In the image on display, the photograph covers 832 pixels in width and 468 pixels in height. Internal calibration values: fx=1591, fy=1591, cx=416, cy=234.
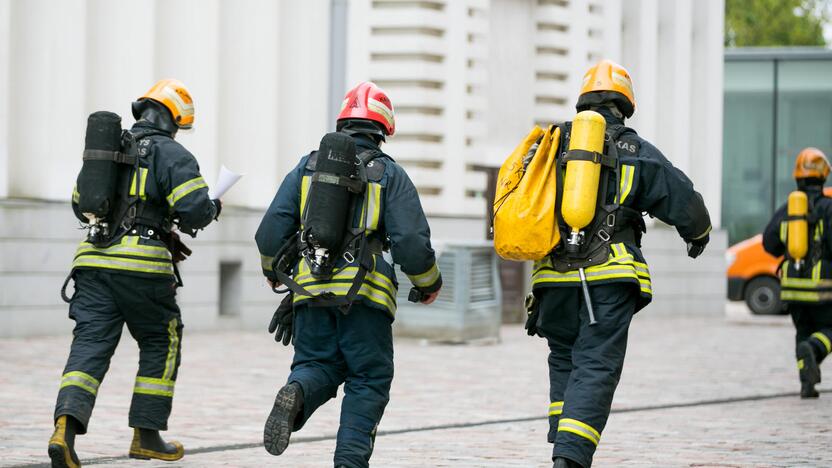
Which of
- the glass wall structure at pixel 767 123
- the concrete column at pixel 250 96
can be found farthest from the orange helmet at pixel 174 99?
the glass wall structure at pixel 767 123

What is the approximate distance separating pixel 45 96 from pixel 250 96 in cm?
310

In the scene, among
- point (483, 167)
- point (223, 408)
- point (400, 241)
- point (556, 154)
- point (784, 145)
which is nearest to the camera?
point (400, 241)

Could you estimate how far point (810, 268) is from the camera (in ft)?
38.5

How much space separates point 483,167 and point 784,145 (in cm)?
1274

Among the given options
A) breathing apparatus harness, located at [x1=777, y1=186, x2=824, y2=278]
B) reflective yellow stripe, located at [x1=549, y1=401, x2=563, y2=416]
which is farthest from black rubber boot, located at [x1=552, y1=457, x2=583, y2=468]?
breathing apparatus harness, located at [x1=777, y1=186, x2=824, y2=278]

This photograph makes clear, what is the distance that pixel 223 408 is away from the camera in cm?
1038

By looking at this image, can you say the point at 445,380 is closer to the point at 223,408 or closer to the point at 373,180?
the point at 223,408

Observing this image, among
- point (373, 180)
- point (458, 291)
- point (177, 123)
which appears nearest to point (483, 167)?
point (458, 291)

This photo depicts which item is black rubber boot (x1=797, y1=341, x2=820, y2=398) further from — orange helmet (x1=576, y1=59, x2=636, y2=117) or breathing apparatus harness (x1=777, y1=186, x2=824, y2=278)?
orange helmet (x1=576, y1=59, x2=636, y2=117)

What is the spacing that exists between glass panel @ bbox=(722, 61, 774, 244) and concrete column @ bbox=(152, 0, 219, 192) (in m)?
16.8

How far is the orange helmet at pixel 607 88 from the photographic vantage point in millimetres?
7000

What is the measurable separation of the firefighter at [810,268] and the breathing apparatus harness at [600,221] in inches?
205

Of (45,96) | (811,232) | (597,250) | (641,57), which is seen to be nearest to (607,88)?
(597,250)

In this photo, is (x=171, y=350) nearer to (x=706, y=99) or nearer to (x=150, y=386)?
(x=150, y=386)
